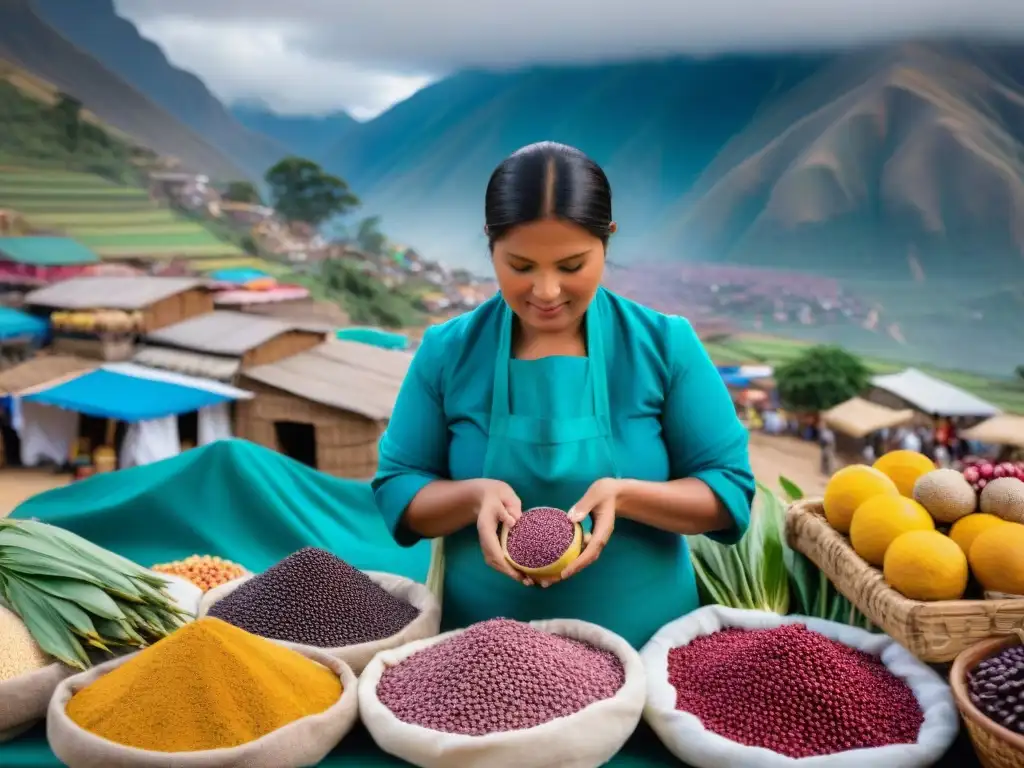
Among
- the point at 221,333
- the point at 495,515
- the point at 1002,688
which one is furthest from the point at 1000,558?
the point at 221,333

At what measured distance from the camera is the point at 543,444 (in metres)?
1.35

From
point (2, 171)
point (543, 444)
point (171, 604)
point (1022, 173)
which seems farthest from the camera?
point (1022, 173)

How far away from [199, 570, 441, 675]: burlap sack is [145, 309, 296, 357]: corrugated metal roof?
550 centimetres

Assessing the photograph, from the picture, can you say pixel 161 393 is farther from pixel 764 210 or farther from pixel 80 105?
pixel 764 210

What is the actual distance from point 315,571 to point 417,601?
0.59 feet

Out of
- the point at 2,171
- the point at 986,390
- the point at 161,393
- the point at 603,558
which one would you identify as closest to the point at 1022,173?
the point at 986,390

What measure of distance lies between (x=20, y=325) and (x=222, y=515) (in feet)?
20.0

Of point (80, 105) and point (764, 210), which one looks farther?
point (764, 210)

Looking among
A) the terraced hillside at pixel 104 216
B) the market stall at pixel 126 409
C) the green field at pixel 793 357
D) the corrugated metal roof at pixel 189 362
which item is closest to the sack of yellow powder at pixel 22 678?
the market stall at pixel 126 409

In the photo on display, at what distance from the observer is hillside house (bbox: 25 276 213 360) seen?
704 centimetres

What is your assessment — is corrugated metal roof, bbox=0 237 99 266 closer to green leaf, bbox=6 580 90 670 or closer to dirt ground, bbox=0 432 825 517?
dirt ground, bbox=0 432 825 517

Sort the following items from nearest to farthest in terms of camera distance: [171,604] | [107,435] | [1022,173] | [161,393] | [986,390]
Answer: [171,604]
[161,393]
[107,435]
[986,390]
[1022,173]

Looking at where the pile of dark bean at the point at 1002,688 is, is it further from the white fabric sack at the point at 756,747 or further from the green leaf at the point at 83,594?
the green leaf at the point at 83,594

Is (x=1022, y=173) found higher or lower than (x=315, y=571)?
higher
